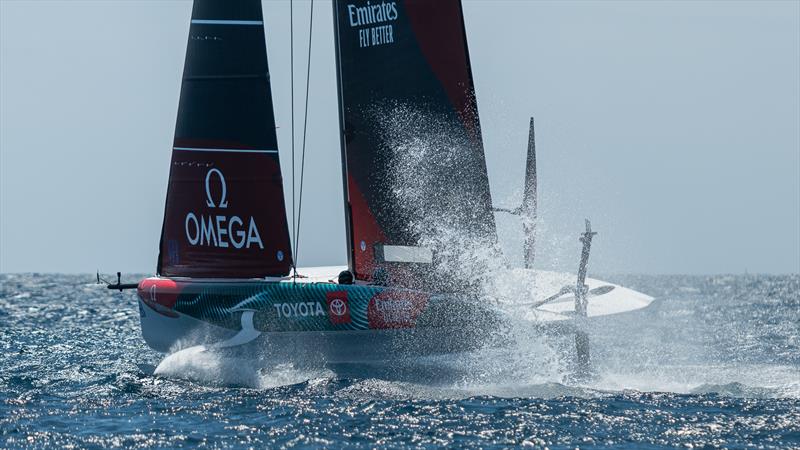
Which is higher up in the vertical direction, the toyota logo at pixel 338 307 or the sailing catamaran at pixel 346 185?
the sailing catamaran at pixel 346 185

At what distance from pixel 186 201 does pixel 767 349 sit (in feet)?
44.6

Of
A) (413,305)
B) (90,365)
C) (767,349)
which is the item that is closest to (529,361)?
(413,305)

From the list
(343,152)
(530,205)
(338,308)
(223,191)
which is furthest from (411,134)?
(223,191)

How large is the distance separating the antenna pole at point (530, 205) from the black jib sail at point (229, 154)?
392cm

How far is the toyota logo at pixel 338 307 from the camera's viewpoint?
57.6 ft

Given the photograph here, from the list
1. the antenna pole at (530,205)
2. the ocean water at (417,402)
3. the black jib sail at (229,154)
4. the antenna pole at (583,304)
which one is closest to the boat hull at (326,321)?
the ocean water at (417,402)

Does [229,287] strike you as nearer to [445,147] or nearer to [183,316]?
[183,316]

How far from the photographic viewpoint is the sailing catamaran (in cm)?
1827

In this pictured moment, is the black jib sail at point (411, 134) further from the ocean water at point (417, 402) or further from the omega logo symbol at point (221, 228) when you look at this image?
the ocean water at point (417, 402)

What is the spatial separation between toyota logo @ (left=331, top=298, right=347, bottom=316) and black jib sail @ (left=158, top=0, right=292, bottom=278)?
1.75 m

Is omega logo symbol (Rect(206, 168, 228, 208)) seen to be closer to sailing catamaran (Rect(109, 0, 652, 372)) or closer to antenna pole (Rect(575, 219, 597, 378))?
sailing catamaran (Rect(109, 0, 652, 372))

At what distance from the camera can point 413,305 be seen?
1734 centimetres

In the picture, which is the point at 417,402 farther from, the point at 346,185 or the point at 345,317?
the point at 346,185

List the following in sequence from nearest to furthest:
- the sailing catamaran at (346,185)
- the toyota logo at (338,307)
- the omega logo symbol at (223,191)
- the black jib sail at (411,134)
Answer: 1. the toyota logo at (338,307)
2. the sailing catamaran at (346,185)
3. the black jib sail at (411,134)
4. the omega logo symbol at (223,191)
